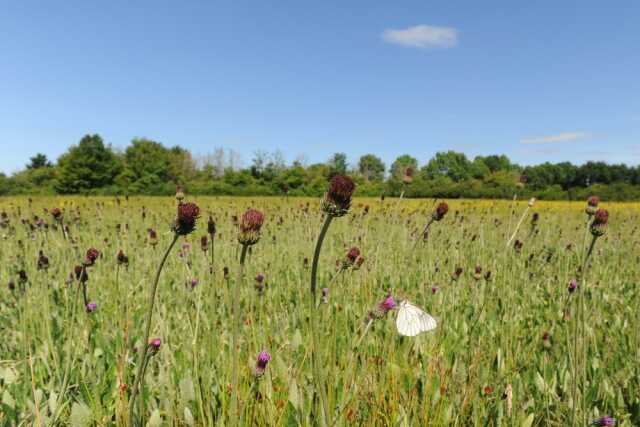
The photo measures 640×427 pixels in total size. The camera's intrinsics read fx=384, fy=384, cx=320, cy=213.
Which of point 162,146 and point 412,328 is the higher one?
point 162,146

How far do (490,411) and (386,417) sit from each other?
53cm

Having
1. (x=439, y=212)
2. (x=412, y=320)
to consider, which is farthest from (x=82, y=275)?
(x=439, y=212)

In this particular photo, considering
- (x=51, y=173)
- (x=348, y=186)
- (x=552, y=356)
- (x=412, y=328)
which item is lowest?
(x=552, y=356)

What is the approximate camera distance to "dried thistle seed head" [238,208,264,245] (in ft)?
2.82

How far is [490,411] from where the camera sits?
167cm

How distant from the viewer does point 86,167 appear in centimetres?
5347

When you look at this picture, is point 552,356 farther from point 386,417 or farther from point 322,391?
point 322,391

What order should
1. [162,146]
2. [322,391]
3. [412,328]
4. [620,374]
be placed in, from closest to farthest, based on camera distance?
[322,391]
[412,328]
[620,374]
[162,146]

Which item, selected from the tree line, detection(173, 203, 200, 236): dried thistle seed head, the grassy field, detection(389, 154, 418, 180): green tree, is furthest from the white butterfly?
the tree line

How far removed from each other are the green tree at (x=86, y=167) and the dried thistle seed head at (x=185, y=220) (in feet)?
192

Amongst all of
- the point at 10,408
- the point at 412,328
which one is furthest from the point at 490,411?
the point at 10,408

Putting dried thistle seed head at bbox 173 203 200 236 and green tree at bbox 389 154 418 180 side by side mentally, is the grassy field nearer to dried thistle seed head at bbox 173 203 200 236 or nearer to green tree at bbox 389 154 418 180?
dried thistle seed head at bbox 173 203 200 236

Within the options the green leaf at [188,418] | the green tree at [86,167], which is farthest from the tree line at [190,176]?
the green leaf at [188,418]

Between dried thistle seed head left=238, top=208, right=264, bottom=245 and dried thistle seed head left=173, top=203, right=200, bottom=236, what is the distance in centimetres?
15
